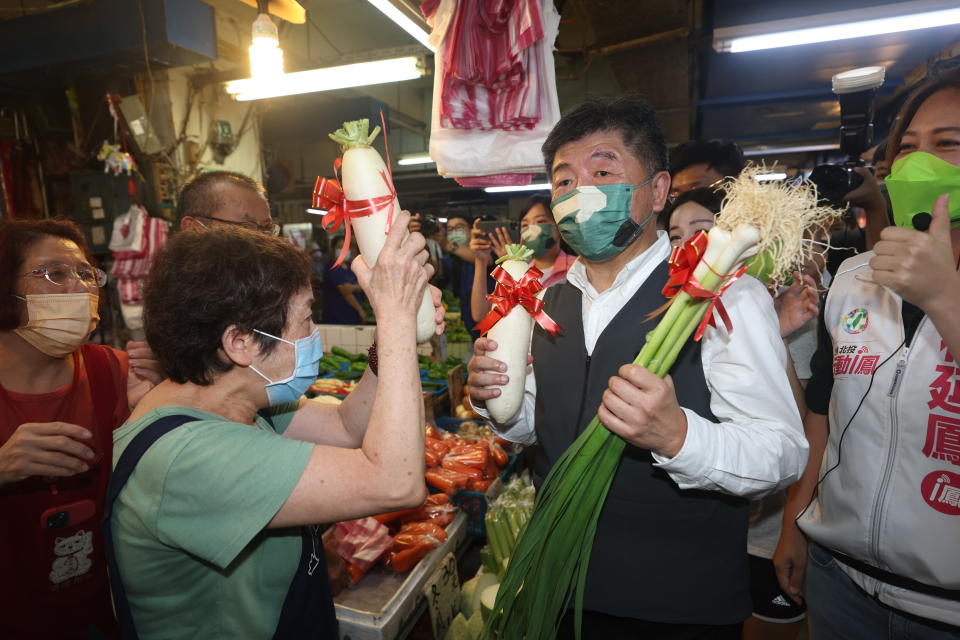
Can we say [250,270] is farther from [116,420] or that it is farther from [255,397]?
[116,420]

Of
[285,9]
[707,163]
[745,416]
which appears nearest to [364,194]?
[745,416]

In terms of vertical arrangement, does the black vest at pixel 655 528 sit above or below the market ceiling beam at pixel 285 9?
below

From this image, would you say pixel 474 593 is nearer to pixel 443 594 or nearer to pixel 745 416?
pixel 443 594

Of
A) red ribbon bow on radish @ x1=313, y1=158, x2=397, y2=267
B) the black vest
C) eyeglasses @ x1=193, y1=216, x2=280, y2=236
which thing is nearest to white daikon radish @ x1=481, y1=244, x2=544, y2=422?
the black vest

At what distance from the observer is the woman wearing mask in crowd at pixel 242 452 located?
114 cm

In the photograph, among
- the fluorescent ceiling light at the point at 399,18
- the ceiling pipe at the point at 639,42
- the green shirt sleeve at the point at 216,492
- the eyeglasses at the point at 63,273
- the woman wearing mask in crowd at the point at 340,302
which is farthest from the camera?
the woman wearing mask in crowd at the point at 340,302

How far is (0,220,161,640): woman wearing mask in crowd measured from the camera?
5.87ft

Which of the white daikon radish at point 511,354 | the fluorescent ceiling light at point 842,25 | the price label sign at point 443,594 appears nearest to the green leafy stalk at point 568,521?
the white daikon radish at point 511,354

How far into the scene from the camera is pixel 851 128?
232cm

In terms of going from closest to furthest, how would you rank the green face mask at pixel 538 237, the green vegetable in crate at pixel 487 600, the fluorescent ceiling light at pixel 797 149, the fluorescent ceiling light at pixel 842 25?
the green vegetable in crate at pixel 487 600 → the fluorescent ceiling light at pixel 842 25 → the green face mask at pixel 538 237 → the fluorescent ceiling light at pixel 797 149

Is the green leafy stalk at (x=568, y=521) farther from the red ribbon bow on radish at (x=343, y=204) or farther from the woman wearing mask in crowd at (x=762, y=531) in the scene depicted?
the woman wearing mask in crowd at (x=762, y=531)

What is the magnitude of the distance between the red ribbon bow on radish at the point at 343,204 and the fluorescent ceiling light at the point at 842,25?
3498 mm

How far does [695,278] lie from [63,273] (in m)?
2.34

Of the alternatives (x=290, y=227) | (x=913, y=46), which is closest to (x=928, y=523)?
(x=913, y=46)
